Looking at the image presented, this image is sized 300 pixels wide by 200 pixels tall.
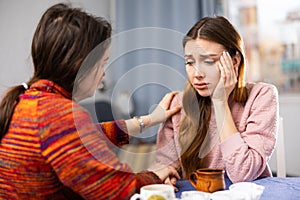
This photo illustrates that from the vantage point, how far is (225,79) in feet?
4.29

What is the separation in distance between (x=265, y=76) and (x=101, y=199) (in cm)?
229

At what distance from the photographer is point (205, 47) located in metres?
1.31

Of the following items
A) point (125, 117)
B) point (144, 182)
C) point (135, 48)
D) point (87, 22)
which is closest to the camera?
point (87, 22)

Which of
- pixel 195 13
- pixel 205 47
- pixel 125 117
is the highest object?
pixel 195 13

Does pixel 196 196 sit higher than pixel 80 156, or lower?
lower

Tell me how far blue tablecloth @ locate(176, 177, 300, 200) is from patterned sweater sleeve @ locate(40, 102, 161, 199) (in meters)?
0.33

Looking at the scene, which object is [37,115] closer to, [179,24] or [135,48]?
[135,48]

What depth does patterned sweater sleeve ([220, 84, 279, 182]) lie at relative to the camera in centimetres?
118

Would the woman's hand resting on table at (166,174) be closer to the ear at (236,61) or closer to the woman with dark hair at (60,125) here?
the woman with dark hair at (60,125)

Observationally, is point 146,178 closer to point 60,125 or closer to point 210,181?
point 210,181

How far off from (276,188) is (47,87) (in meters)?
0.70

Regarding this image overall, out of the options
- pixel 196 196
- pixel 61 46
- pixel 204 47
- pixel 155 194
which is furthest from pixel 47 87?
pixel 204 47

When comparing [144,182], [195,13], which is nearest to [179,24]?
[195,13]

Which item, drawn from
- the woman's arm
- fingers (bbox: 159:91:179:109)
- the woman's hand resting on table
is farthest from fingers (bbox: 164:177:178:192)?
fingers (bbox: 159:91:179:109)
